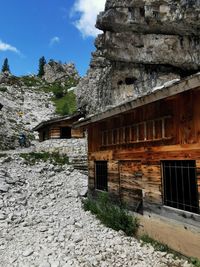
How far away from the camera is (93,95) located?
37.9 meters

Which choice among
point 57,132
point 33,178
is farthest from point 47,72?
point 33,178

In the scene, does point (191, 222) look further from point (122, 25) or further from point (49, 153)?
point (122, 25)

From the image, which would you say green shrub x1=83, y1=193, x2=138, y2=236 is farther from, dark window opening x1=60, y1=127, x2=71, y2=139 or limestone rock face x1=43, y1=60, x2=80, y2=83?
limestone rock face x1=43, y1=60, x2=80, y2=83

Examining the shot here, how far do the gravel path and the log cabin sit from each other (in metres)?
0.91

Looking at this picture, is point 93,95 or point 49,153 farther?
point 93,95

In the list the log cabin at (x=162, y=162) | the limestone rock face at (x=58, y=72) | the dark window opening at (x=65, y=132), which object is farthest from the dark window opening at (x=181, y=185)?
the limestone rock face at (x=58, y=72)

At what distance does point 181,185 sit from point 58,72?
8003 centimetres

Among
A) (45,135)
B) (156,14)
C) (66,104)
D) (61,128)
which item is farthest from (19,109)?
(156,14)

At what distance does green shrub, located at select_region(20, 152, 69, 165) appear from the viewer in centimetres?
2301

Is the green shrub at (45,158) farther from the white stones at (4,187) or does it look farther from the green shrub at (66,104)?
the green shrub at (66,104)

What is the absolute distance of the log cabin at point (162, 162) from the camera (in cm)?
793

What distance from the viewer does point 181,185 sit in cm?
858

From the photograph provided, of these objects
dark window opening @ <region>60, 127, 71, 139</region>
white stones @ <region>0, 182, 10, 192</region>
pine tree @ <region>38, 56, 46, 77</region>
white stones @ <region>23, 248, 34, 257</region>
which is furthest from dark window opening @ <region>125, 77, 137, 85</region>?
pine tree @ <region>38, 56, 46, 77</region>

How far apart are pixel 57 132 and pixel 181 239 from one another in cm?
2458
